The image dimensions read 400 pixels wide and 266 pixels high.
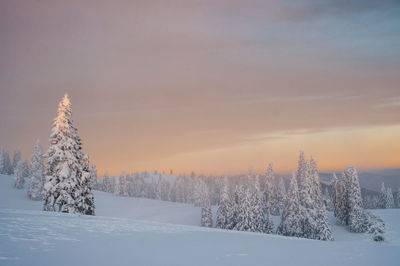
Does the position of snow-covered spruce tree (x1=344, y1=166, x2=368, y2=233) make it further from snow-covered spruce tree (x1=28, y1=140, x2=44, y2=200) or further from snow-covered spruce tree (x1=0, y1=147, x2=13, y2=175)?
snow-covered spruce tree (x1=0, y1=147, x2=13, y2=175)

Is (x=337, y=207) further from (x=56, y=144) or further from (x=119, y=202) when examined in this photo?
(x=119, y=202)

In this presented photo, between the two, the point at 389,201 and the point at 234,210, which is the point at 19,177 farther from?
the point at 389,201

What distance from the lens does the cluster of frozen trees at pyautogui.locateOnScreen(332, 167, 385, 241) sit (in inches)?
2283

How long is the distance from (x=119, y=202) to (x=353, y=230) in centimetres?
7339

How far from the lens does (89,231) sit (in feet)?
44.5

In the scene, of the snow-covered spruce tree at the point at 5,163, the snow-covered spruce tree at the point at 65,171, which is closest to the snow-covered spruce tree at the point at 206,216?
the snow-covered spruce tree at the point at 65,171

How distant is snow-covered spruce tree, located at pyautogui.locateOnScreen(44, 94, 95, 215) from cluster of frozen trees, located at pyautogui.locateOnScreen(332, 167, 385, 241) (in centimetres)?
5439

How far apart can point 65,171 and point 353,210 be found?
190 feet

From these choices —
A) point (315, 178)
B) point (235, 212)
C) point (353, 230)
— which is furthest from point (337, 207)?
point (235, 212)

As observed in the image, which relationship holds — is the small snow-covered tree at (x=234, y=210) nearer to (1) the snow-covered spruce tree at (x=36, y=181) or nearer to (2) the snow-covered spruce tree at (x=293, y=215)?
(2) the snow-covered spruce tree at (x=293, y=215)

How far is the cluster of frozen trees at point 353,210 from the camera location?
58.0 m

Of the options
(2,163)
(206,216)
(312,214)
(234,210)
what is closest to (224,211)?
(234,210)

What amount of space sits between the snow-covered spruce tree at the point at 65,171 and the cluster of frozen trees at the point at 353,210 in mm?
54393

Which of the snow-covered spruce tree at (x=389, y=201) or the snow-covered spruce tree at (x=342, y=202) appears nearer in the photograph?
the snow-covered spruce tree at (x=342, y=202)
